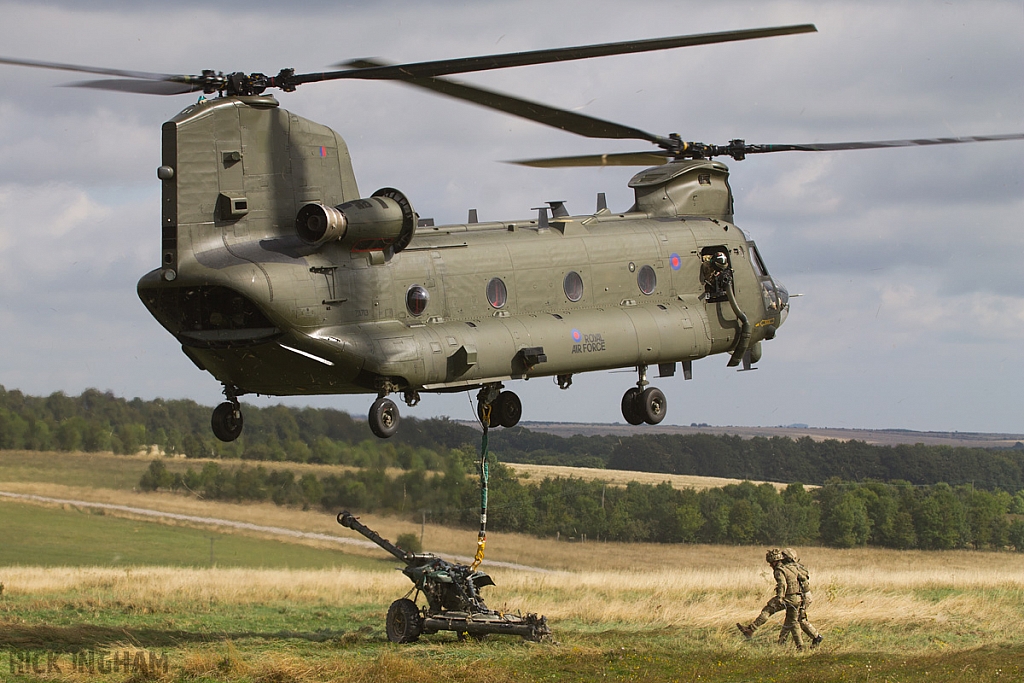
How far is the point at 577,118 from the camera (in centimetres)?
1894

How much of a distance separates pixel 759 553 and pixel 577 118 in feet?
131

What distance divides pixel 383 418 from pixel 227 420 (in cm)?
241

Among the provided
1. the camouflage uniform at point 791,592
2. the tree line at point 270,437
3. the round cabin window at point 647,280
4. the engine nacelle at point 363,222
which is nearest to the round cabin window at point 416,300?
the engine nacelle at point 363,222

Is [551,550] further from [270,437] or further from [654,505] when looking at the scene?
[270,437]

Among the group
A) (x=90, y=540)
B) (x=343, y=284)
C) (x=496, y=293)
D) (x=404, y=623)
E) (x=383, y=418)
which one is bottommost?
(x=404, y=623)

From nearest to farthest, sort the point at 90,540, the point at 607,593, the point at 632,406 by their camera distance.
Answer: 1. the point at 632,406
2. the point at 607,593
3. the point at 90,540

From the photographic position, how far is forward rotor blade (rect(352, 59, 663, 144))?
16.3 m

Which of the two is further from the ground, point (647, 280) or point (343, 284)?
point (647, 280)

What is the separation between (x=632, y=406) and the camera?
872 inches

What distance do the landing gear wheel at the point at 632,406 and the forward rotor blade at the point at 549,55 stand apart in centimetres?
815

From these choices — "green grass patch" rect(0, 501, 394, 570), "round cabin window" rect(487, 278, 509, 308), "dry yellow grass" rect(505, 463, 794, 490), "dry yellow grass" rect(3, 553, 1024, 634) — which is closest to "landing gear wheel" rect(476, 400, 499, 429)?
"round cabin window" rect(487, 278, 509, 308)

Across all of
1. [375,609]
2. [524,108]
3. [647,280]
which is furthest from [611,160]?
[375,609]

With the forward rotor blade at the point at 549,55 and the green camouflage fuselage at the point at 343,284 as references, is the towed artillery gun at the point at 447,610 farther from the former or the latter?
the forward rotor blade at the point at 549,55

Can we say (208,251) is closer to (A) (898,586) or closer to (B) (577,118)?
(B) (577,118)
